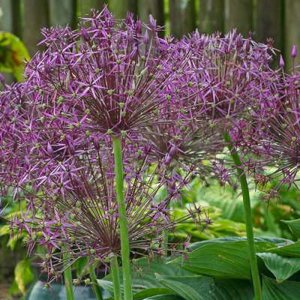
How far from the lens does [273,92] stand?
1.69 metres

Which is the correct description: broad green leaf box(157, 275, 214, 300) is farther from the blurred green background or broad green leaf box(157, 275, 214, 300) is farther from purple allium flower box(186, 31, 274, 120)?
the blurred green background

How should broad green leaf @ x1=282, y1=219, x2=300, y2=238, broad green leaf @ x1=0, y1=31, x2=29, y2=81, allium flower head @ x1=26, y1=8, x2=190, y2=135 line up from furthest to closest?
broad green leaf @ x1=0, y1=31, x2=29, y2=81, broad green leaf @ x1=282, y1=219, x2=300, y2=238, allium flower head @ x1=26, y1=8, x2=190, y2=135

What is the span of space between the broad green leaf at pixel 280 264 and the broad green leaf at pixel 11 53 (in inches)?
123

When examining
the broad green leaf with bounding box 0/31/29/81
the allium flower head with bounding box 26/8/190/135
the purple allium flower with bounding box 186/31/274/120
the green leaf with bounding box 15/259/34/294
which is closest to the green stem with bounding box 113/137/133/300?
the allium flower head with bounding box 26/8/190/135

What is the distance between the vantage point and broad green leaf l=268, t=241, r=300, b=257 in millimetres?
1783

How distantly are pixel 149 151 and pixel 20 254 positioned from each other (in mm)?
3630

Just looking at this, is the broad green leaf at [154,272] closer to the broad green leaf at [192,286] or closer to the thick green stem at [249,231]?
the broad green leaf at [192,286]

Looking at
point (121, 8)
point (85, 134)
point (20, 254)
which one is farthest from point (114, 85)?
point (20, 254)

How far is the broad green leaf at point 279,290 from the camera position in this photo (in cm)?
182

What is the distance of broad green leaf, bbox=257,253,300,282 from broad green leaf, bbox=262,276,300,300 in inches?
1.6

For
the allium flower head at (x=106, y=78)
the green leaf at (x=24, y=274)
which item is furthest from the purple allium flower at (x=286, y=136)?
the green leaf at (x=24, y=274)

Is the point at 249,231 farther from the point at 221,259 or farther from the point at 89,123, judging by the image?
the point at 89,123

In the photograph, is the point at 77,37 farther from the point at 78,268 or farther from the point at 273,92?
the point at 78,268

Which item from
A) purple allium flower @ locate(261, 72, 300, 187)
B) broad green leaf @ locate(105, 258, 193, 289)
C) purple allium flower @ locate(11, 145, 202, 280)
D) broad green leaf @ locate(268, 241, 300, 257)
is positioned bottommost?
broad green leaf @ locate(105, 258, 193, 289)
